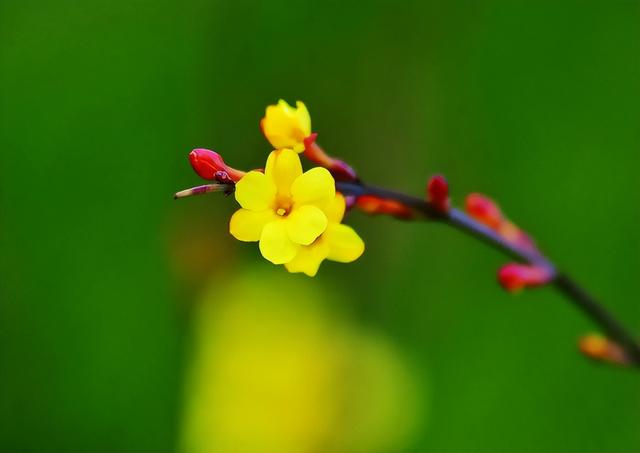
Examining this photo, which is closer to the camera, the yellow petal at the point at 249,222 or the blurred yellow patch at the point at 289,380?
the yellow petal at the point at 249,222

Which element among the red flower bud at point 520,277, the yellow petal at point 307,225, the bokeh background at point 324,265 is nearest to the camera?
the yellow petal at point 307,225

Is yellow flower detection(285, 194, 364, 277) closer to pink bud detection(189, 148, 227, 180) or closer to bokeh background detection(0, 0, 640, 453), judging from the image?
pink bud detection(189, 148, 227, 180)

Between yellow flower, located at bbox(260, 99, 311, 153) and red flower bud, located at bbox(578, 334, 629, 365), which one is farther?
red flower bud, located at bbox(578, 334, 629, 365)

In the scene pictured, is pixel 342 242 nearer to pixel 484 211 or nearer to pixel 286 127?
pixel 286 127

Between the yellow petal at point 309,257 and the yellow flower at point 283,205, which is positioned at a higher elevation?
the yellow flower at point 283,205

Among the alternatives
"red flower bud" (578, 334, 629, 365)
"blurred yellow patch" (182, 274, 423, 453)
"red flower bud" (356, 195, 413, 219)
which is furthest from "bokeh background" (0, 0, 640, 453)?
"red flower bud" (356, 195, 413, 219)

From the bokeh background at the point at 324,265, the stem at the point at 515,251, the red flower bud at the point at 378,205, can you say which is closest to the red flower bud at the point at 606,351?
the stem at the point at 515,251

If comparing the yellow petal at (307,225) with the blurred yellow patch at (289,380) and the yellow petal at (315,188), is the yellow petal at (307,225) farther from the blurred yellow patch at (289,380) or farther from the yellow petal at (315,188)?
the blurred yellow patch at (289,380)

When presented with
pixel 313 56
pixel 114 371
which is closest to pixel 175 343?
pixel 114 371
